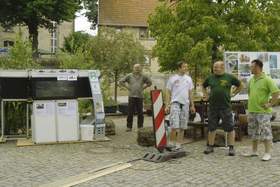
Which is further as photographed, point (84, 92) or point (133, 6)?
point (133, 6)

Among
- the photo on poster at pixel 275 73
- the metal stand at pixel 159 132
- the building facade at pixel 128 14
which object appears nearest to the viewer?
the metal stand at pixel 159 132

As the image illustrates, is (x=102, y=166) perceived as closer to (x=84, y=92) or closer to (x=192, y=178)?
(x=192, y=178)

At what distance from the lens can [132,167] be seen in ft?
30.3

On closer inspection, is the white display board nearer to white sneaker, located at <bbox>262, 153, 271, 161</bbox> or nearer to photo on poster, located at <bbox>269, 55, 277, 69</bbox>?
photo on poster, located at <bbox>269, 55, 277, 69</bbox>

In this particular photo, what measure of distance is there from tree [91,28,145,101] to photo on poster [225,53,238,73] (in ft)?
39.0

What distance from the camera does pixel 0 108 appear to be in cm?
1287

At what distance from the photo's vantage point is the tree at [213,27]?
1769cm

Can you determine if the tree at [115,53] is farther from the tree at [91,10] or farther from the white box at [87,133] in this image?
the tree at [91,10]

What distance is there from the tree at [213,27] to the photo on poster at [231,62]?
4756 mm

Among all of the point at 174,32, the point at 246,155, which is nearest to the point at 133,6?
the point at 174,32

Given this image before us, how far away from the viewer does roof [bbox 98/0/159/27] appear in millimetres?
50719

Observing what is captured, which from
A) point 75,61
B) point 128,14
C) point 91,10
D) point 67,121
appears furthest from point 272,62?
point 91,10

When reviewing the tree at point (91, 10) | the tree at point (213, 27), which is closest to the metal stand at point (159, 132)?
the tree at point (213, 27)

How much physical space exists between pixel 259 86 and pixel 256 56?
351 centimetres
